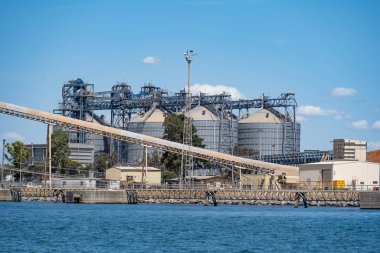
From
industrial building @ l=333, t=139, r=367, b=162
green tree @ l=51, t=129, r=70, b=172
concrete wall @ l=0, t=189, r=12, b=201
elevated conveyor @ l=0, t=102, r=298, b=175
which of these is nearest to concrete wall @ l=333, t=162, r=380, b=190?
industrial building @ l=333, t=139, r=367, b=162

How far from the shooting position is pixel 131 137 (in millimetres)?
138250

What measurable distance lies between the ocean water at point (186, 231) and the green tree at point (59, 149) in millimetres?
75703

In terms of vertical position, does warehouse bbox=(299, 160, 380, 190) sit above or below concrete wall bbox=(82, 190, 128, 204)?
above

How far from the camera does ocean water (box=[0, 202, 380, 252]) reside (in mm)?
63812

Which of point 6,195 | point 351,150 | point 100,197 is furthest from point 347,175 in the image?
point 6,195

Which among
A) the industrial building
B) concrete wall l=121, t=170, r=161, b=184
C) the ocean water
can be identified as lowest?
the ocean water

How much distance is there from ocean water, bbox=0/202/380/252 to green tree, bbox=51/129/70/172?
75.7 metres

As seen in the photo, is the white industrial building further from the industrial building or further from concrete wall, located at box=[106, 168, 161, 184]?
concrete wall, located at box=[106, 168, 161, 184]

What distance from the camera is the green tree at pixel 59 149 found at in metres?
183

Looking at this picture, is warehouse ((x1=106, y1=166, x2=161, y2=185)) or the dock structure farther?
warehouse ((x1=106, y1=166, x2=161, y2=185))

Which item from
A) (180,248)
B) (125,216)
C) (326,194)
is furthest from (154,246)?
(326,194)

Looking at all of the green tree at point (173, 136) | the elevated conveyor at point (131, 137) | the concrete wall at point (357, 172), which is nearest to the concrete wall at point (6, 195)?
the elevated conveyor at point (131, 137)

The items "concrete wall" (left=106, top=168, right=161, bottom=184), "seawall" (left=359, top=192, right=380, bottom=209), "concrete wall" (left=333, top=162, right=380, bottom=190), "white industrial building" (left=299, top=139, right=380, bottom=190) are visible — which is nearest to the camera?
"seawall" (left=359, top=192, right=380, bottom=209)

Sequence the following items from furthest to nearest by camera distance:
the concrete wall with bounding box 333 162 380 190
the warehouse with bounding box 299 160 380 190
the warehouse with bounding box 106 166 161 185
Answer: the warehouse with bounding box 106 166 161 185 < the concrete wall with bounding box 333 162 380 190 < the warehouse with bounding box 299 160 380 190
